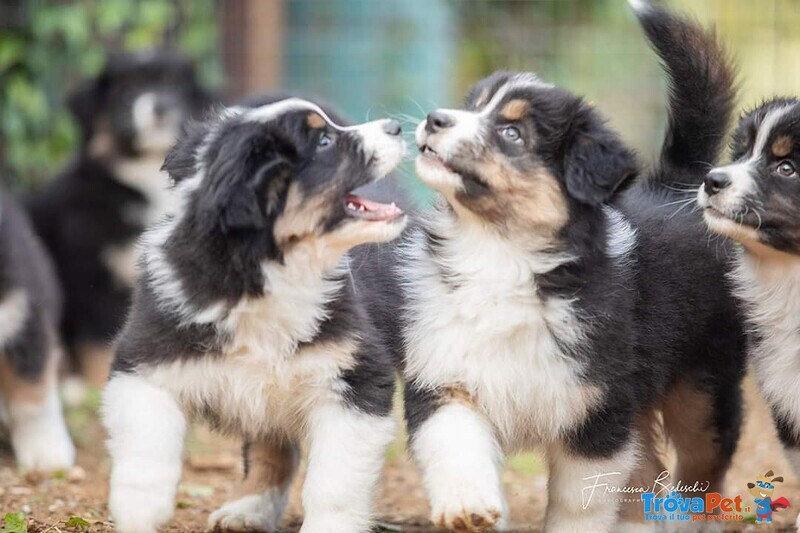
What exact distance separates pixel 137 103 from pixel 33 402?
9.08ft

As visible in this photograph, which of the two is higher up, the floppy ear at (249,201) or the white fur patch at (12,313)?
the floppy ear at (249,201)

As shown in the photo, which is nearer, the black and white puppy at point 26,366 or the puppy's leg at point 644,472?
the puppy's leg at point 644,472

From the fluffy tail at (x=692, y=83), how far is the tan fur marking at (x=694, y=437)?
0.92m

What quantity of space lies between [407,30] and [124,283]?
364 centimetres

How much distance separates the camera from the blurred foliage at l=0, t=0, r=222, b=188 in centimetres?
919

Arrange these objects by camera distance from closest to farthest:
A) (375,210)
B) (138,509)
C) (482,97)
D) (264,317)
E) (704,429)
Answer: (138,509), (264,317), (375,210), (482,97), (704,429)

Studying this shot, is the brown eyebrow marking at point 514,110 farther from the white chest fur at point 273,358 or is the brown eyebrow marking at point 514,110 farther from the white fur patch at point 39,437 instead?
the white fur patch at point 39,437

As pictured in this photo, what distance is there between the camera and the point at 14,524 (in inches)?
175

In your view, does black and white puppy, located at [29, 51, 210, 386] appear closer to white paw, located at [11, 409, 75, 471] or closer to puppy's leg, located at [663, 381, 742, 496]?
Result: white paw, located at [11, 409, 75, 471]

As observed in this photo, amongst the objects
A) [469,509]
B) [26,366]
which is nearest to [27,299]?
[26,366]

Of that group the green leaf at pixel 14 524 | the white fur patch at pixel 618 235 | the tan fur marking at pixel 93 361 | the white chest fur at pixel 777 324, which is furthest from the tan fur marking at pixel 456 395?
the tan fur marking at pixel 93 361

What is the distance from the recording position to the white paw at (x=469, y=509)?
4086 mm

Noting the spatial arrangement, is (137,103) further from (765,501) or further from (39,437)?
(765,501)

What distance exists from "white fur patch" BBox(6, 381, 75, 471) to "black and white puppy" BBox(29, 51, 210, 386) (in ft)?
5.98
